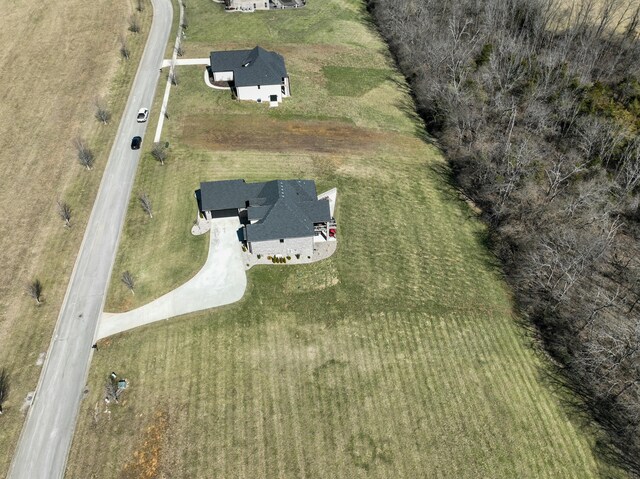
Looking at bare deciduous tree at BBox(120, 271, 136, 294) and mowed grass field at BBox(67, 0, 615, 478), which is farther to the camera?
bare deciduous tree at BBox(120, 271, 136, 294)

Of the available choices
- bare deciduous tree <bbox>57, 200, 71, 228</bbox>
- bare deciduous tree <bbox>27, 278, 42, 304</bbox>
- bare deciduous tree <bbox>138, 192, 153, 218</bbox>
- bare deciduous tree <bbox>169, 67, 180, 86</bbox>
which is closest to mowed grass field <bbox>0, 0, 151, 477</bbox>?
bare deciduous tree <bbox>27, 278, 42, 304</bbox>

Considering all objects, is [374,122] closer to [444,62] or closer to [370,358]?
[444,62]

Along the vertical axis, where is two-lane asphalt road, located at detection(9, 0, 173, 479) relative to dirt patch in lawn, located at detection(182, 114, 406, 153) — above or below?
below

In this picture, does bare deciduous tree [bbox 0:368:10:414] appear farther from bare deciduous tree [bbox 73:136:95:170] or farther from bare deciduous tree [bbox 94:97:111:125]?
→ bare deciduous tree [bbox 94:97:111:125]

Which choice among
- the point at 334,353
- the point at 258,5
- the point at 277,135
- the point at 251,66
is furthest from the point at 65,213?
the point at 258,5

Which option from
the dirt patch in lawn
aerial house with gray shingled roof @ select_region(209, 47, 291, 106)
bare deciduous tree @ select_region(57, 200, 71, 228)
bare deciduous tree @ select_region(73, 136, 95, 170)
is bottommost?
bare deciduous tree @ select_region(57, 200, 71, 228)

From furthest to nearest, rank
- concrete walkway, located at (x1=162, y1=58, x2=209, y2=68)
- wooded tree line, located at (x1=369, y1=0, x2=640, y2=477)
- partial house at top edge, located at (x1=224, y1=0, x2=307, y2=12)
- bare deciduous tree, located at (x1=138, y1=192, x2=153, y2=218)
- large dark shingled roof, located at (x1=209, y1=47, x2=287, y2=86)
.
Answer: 1. partial house at top edge, located at (x1=224, y1=0, x2=307, y2=12)
2. concrete walkway, located at (x1=162, y1=58, x2=209, y2=68)
3. large dark shingled roof, located at (x1=209, y1=47, x2=287, y2=86)
4. bare deciduous tree, located at (x1=138, y1=192, x2=153, y2=218)
5. wooded tree line, located at (x1=369, y1=0, x2=640, y2=477)

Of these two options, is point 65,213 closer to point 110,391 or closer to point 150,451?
point 110,391

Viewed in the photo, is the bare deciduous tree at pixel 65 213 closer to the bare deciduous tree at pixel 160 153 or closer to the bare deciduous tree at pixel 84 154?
the bare deciduous tree at pixel 84 154
